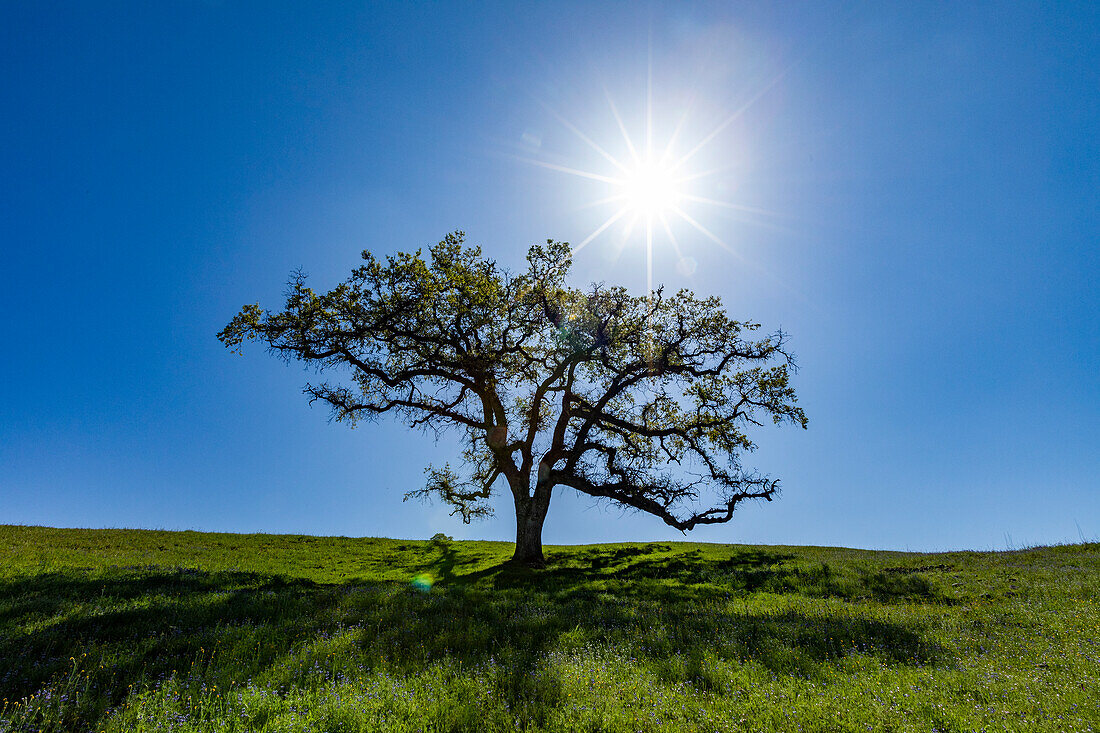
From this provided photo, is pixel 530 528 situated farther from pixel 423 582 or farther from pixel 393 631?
pixel 393 631

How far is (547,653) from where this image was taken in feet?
25.0

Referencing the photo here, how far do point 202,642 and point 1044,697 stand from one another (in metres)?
12.1

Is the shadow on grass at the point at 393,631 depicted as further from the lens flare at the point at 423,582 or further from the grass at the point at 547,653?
the lens flare at the point at 423,582

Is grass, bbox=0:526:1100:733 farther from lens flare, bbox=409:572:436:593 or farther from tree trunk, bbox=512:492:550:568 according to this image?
tree trunk, bbox=512:492:550:568

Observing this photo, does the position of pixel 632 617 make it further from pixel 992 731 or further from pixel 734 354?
pixel 734 354

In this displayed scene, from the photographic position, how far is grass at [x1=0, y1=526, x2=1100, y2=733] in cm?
520

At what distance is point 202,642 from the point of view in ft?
26.0

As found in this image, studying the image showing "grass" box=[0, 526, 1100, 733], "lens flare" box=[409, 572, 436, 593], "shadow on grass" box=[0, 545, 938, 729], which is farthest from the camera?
"lens flare" box=[409, 572, 436, 593]

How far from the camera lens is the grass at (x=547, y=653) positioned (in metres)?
5.20

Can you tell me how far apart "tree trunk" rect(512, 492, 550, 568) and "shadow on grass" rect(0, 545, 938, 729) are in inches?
236

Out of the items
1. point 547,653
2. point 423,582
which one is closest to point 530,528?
point 423,582

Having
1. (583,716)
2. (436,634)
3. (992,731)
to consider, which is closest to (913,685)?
(992,731)

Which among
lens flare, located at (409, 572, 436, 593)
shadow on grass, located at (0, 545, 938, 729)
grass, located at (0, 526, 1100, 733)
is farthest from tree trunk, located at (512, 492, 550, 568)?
shadow on grass, located at (0, 545, 938, 729)

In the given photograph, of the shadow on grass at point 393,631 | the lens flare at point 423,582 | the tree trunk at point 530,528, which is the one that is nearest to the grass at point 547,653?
the shadow on grass at point 393,631
